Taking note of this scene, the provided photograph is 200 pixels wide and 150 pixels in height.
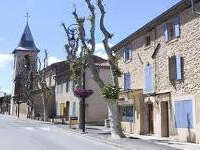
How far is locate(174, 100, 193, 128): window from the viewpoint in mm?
20469

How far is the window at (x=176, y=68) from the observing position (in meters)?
21.3

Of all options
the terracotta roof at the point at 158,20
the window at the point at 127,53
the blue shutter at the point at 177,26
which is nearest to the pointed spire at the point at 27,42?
the terracotta roof at the point at 158,20

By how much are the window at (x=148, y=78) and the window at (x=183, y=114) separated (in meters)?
3.76

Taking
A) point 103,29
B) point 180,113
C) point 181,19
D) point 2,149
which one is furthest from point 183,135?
point 2,149

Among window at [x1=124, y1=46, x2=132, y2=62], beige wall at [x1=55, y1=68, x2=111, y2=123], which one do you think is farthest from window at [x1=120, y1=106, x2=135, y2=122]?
beige wall at [x1=55, y1=68, x2=111, y2=123]

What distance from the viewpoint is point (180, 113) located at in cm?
2150

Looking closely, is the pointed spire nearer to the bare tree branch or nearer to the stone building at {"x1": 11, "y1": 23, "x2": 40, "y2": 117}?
the stone building at {"x1": 11, "y1": 23, "x2": 40, "y2": 117}

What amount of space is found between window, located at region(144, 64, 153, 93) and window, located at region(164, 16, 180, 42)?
3.13 m

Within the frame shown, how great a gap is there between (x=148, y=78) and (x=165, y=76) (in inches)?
103

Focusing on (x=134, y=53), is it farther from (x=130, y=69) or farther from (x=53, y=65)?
(x=53, y=65)

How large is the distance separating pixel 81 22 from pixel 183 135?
11512mm

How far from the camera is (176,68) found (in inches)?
868

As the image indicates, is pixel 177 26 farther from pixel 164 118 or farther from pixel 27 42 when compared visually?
pixel 27 42

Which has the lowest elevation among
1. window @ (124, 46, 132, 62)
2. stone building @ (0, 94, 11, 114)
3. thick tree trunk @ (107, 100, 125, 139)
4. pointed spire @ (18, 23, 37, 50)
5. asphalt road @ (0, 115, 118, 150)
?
asphalt road @ (0, 115, 118, 150)
